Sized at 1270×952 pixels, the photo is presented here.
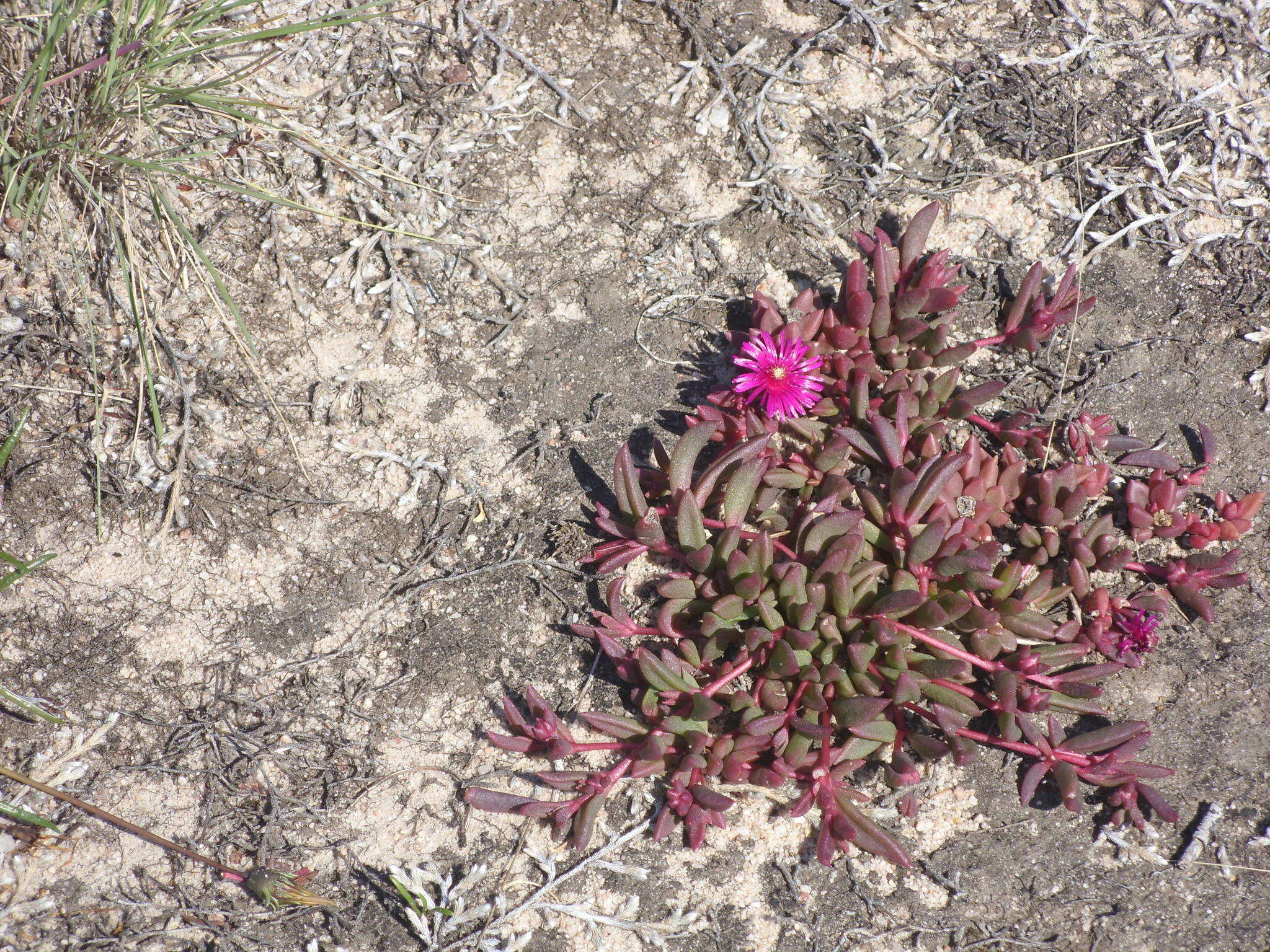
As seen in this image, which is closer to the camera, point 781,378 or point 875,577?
point 875,577

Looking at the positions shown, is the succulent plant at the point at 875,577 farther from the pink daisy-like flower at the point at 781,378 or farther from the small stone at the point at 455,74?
the small stone at the point at 455,74

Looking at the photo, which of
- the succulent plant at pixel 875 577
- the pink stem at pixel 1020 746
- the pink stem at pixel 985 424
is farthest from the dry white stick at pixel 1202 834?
the pink stem at pixel 985 424

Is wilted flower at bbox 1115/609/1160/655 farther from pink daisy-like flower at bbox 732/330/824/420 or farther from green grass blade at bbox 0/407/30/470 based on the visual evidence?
green grass blade at bbox 0/407/30/470

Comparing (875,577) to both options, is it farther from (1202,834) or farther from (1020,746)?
(1202,834)

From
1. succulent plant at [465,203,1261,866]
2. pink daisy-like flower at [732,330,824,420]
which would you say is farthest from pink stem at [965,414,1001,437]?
pink daisy-like flower at [732,330,824,420]

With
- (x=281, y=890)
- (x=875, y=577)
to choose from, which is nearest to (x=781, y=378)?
(x=875, y=577)
